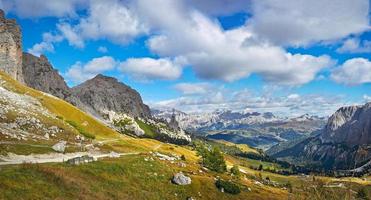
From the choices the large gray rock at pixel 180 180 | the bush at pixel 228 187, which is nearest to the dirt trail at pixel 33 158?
the large gray rock at pixel 180 180

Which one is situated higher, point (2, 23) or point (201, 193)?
point (2, 23)

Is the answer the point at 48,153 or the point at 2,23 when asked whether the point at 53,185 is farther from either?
the point at 2,23

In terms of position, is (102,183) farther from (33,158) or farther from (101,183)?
(33,158)

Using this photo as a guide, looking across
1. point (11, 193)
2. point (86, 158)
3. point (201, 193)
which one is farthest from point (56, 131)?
point (11, 193)

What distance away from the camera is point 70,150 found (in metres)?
86.7

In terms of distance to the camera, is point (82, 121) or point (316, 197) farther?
point (82, 121)

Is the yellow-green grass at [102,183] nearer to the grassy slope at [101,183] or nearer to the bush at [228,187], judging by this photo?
the grassy slope at [101,183]

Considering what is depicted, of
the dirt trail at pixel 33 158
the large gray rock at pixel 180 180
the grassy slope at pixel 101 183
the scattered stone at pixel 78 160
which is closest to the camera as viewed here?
the grassy slope at pixel 101 183

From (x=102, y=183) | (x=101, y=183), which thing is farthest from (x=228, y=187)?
(x=101, y=183)

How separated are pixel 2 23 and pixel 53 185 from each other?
174 metres

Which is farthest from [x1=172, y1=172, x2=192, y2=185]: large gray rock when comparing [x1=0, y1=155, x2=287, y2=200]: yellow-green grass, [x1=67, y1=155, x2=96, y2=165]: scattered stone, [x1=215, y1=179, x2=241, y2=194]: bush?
[x1=67, y1=155, x2=96, y2=165]: scattered stone

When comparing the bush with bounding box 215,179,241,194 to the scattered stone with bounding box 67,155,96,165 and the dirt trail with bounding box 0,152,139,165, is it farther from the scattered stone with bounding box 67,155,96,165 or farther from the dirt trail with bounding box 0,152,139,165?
the dirt trail with bounding box 0,152,139,165

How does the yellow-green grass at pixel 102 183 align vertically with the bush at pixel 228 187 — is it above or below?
above

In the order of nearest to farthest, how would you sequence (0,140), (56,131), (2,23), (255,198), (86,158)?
(86,158), (0,140), (255,198), (56,131), (2,23)
